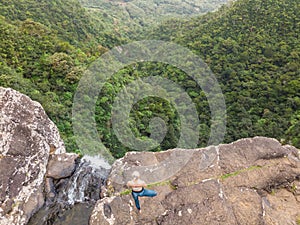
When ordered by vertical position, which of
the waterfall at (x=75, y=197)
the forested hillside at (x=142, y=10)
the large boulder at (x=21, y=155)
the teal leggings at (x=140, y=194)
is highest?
the teal leggings at (x=140, y=194)

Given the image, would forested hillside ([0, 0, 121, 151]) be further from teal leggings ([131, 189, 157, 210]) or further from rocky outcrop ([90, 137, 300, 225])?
teal leggings ([131, 189, 157, 210])

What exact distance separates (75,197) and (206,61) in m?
17.6

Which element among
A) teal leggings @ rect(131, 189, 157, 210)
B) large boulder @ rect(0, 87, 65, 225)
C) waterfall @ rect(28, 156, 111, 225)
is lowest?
waterfall @ rect(28, 156, 111, 225)

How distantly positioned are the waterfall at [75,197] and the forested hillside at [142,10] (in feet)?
121

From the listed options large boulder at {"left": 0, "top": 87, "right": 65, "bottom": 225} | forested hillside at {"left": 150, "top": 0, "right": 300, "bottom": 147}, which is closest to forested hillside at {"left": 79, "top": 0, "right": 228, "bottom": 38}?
forested hillside at {"left": 150, "top": 0, "right": 300, "bottom": 147}

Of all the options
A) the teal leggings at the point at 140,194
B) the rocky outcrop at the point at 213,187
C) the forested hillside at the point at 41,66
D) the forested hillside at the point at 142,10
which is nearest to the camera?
the teal leggings at the point at 140,194

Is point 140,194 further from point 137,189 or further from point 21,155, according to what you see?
point 21,155

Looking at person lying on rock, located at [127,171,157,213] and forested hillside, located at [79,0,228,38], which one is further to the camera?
forested hillside, located at [79,0,228,38]

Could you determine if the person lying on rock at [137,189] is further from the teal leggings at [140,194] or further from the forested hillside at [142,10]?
the forested hillside at [142,10]

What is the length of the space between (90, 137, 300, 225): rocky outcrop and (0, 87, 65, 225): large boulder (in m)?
2.56

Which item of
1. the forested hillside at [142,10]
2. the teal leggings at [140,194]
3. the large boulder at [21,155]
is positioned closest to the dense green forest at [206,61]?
the large boulder at [21,155]

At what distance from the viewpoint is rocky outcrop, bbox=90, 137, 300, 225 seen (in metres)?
6.62

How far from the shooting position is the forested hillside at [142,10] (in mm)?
49625

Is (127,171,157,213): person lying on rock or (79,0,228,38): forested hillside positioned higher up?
(127,171,157,213): person lying on rock
